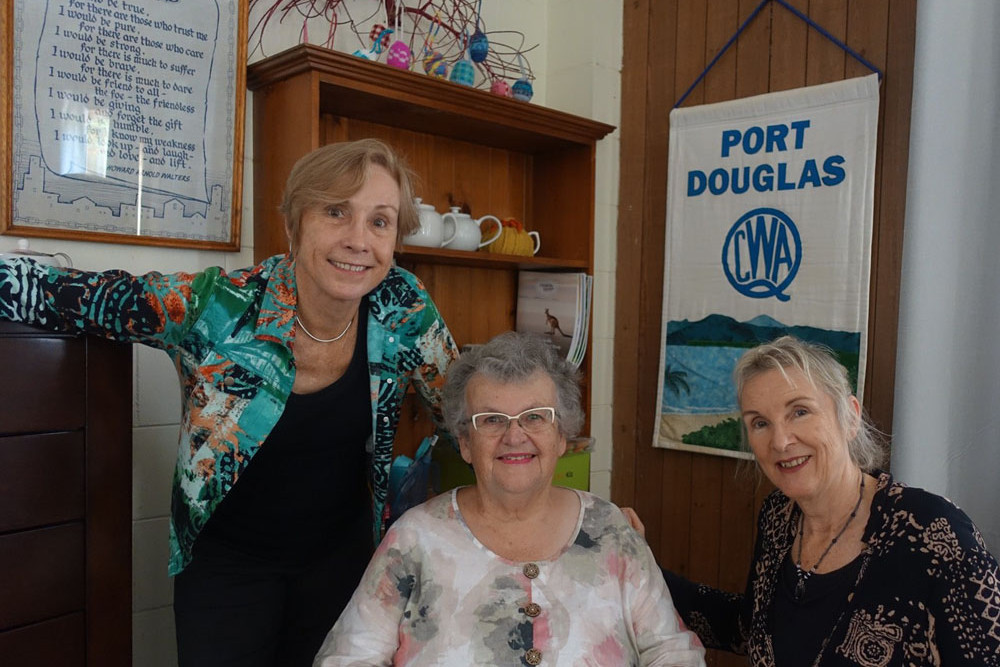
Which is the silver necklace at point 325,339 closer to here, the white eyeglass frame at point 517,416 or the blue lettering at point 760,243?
the white eyeglass frame at point 517,416

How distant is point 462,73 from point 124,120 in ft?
3.20

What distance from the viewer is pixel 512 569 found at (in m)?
1.49

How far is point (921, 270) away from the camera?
81.5 inches

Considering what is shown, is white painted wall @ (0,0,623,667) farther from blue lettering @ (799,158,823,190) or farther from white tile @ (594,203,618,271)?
blue lettering @ (799,158,823,190)

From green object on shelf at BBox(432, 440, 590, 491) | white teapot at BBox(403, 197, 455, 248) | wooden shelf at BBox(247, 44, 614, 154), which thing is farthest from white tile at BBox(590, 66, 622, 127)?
green object on shelf at BBox(432, 440, 590, 491)

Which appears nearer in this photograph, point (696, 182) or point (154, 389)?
point (154, 389)

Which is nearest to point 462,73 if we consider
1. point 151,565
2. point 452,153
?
point 452,153

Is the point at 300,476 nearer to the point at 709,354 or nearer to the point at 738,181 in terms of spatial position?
the point at 709,354

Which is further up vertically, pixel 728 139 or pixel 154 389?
pixel 728 139

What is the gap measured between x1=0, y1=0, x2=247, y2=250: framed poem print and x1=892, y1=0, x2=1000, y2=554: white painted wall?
5.73ft

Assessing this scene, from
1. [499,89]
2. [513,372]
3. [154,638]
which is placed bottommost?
[154,638]

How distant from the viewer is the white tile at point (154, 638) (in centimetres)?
211

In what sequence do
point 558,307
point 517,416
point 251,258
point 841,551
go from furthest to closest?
1. point 558,307
2. point 251,258
3. point 517,416
4. point 841,551

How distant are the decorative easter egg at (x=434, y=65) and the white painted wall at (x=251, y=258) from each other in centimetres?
24
